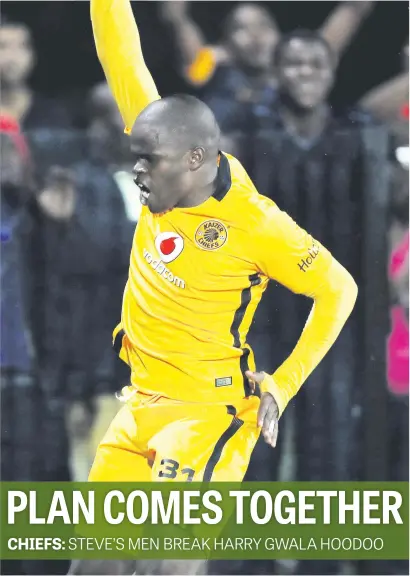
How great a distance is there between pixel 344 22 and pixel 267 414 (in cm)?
210

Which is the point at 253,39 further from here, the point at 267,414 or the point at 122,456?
the point at 122,456

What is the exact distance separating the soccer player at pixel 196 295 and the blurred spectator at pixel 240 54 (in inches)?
30.4

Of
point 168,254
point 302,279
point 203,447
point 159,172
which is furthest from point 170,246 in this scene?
point 203,447

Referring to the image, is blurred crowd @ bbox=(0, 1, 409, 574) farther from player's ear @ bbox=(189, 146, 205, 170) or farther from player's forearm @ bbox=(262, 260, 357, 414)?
player's ear @ bbox=(189, 146, 205, 170)

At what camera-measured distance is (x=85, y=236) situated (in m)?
5.48

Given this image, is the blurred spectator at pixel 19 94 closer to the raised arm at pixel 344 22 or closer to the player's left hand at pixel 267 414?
the raised arm at pixel 344 22

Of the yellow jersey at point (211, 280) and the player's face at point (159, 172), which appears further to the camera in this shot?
the yellow jersey at point (211, 280)

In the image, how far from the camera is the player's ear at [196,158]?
4570 millimetres

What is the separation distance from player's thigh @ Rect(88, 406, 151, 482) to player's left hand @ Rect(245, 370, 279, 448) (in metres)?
0.50

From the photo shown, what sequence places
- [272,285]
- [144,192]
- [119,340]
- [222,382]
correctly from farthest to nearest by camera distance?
1. [272,285]
2. [119,340]
3. [222,382]
4. [144,192]

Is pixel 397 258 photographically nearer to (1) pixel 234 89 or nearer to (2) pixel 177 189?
(1) pixel 234 89

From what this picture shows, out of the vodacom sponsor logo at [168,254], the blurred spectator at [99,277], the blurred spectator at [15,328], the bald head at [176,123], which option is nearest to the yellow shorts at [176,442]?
the vodacom sponsor logo at [168,254]

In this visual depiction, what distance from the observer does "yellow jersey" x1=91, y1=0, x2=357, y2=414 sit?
15.2 ft

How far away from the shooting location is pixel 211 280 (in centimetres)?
469
